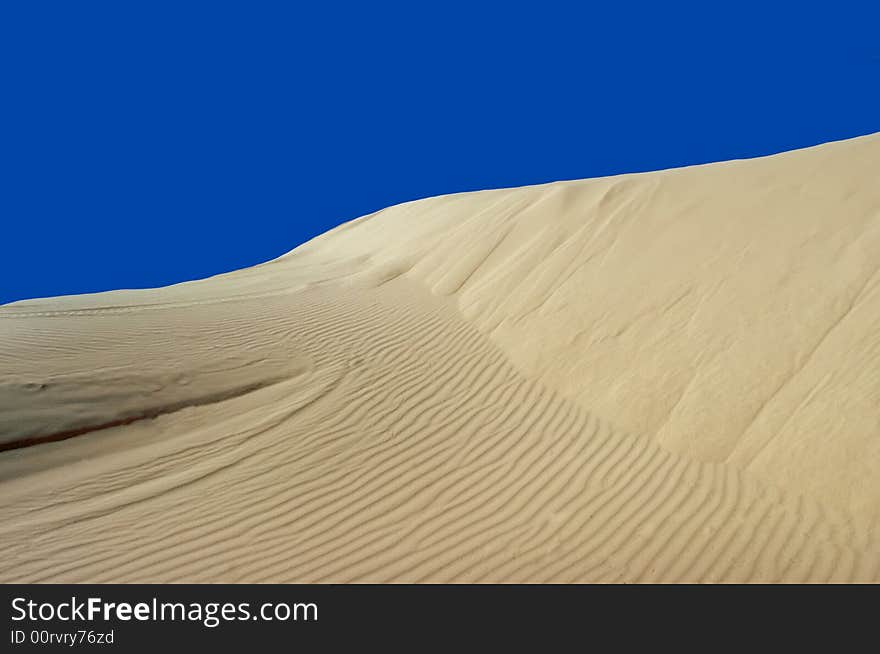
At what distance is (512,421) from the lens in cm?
609

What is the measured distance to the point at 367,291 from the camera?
12.2 meters

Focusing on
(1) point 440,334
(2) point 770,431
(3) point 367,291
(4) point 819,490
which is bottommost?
(4) point 819,490

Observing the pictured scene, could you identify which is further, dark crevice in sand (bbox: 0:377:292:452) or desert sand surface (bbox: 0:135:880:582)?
dark crevice in sand (bbox: 0:377:292:452)

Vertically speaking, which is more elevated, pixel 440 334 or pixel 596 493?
pixel 440 334

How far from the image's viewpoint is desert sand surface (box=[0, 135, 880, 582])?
4160mm

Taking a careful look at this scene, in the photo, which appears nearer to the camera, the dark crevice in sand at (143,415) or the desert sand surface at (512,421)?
the desert sand surface at (512,421)

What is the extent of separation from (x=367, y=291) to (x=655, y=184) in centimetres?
592

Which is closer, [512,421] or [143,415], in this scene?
[512,421]

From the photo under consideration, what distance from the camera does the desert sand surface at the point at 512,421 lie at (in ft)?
13.6

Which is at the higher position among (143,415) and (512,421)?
(143,415)
